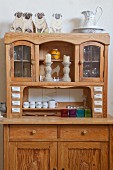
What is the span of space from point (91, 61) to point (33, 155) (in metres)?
1.00

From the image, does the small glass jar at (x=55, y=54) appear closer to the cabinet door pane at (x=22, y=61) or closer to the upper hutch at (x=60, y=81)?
the upper hutch at (x=60, y=81)

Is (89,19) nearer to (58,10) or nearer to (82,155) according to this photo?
(58,10)

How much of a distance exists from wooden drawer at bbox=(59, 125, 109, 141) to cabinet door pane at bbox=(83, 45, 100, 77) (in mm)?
500

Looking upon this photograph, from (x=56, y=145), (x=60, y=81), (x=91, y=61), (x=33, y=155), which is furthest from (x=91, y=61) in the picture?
(x=33, y=155)

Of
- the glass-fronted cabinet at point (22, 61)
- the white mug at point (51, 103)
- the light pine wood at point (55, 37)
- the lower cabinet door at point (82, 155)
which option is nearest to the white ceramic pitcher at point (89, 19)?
the light pine wood at point (55, 37)

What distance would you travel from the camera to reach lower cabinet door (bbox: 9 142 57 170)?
8.38 feet

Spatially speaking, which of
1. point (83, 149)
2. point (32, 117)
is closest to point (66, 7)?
point (32, 117)

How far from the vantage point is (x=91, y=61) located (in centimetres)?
275

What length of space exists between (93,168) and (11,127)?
2.64ft

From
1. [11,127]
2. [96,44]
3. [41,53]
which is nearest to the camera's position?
[11,127]

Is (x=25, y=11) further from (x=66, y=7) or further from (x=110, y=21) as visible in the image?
(x=110, y=21)

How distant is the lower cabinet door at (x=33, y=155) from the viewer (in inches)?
101

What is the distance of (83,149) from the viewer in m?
2.57

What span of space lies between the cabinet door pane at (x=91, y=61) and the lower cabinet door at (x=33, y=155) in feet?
2.40
